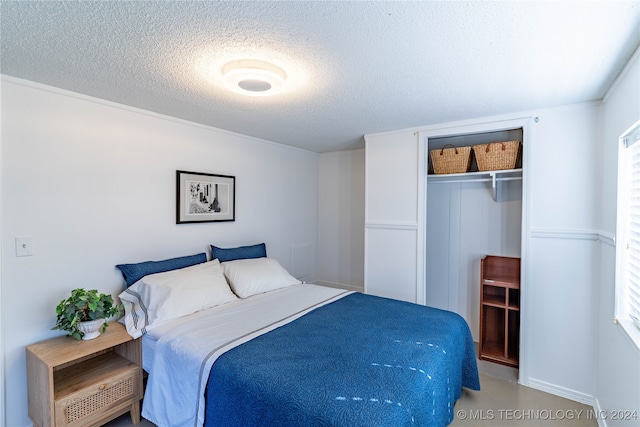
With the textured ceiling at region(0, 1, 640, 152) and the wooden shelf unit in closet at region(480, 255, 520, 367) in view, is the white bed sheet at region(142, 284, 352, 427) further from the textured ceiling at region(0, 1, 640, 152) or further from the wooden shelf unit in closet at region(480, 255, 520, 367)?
the wooden shelf unit in closet at region(480, 255, 520, 367)

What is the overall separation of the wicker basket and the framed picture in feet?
7.16

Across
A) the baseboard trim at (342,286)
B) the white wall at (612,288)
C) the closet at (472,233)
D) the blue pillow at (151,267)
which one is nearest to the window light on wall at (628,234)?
the white wall at (612,288)

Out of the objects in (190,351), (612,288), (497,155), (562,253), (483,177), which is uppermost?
(497,155)

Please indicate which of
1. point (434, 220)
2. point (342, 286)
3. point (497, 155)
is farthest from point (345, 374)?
point (342, 286)

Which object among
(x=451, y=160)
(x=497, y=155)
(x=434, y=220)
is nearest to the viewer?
(x=497, y=155)

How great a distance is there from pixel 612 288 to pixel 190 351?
104 inches

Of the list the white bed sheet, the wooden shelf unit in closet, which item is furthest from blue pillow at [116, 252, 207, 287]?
the wooden shelf unit in closet

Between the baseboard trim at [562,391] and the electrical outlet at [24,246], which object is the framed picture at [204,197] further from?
the baseboard trim at [562,391]

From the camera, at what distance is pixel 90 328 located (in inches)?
78.1

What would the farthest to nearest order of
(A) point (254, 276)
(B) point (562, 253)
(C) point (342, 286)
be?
(C) point (342, 286) < (A) point (254, 276) < (B) point (562, 253)

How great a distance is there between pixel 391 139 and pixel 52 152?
2.88 meters

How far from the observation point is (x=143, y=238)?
8.56 ft

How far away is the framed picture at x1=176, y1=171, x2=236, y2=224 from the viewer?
2.87 meters

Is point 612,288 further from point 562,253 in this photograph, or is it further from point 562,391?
point 562,391
